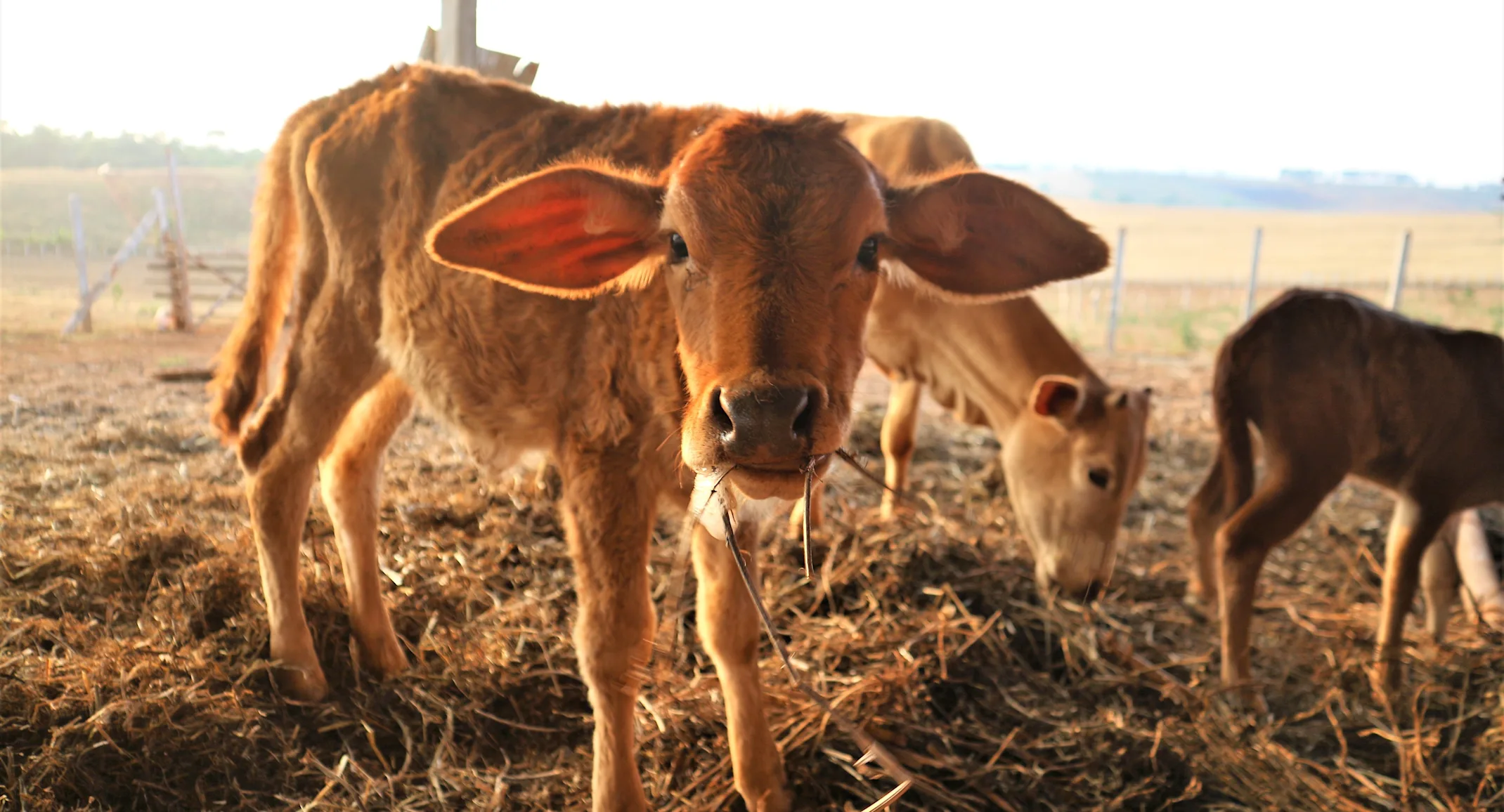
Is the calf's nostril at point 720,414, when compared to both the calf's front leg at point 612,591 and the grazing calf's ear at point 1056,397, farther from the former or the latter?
the grazing calf's ear at point 1056,397

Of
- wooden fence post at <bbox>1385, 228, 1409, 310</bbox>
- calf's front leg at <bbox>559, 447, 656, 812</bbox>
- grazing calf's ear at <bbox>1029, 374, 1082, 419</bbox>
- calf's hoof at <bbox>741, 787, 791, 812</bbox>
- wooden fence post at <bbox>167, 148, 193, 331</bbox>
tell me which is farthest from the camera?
wooden fence post at <bbox>1385, 228, 1409, 310</bbox>

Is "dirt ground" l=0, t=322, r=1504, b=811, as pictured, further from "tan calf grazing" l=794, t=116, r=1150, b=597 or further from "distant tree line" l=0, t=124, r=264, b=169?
"distant tree line" l=0, t=124, r=264, b=169

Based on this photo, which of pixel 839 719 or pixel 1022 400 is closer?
pixel 839 719

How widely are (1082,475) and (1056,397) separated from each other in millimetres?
430

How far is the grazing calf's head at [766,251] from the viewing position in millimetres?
1706

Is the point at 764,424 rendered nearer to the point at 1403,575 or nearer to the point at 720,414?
the point at 720,414

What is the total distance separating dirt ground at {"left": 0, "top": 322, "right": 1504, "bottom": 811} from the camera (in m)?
2.59

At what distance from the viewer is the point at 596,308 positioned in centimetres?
257

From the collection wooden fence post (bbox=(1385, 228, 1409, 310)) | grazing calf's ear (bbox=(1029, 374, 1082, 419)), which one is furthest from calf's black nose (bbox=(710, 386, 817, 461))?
wooden fence post (bbox=(1385, 228, 1409, 310))

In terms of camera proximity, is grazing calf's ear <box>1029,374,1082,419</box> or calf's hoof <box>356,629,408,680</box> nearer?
calf's hoof <box>356,629,408,680</box>

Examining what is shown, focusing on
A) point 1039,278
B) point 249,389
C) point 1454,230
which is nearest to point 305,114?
point 249,389

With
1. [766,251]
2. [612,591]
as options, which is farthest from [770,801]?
[766,251]

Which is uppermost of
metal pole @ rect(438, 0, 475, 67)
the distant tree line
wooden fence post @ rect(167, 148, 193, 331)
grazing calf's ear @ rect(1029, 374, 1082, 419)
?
metal pole @ rect(438, 0, 475, 67)

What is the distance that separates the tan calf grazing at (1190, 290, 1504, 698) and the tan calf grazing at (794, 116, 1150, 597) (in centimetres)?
52
